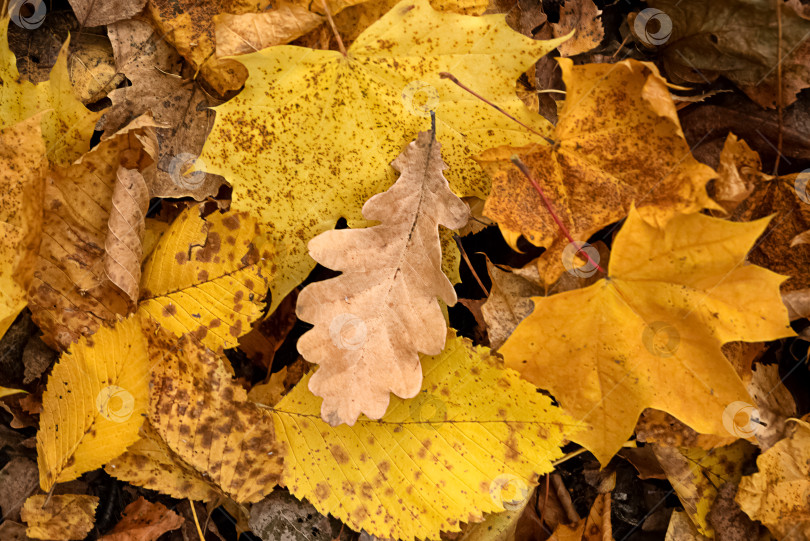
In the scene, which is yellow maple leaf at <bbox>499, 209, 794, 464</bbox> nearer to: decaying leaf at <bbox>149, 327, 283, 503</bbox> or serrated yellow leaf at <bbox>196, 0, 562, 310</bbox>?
serrated yellow leaf at <bbox>196, 0, 562, 310</bbox>

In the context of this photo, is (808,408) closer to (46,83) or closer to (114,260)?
(114,260)

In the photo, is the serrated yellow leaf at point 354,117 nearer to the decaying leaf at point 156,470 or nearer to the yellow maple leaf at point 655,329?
the yellow maple leaf at point 655,329

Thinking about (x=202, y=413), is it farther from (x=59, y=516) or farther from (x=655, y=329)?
(x=655, y=329)

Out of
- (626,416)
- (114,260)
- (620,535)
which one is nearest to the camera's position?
(626,416)

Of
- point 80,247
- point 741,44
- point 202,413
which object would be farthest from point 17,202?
point 741,44

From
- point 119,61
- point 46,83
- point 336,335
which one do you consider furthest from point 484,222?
point 46,83

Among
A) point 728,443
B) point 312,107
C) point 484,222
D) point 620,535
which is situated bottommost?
point 620,535

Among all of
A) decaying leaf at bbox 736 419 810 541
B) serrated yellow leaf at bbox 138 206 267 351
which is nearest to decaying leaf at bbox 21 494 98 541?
serrated yellow leaf at bbox 138 206 267 351
